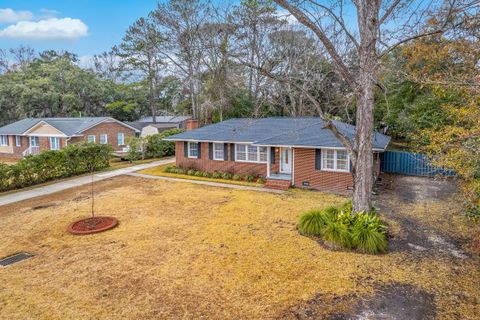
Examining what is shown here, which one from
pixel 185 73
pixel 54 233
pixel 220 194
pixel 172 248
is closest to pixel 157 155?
pixel 185 73

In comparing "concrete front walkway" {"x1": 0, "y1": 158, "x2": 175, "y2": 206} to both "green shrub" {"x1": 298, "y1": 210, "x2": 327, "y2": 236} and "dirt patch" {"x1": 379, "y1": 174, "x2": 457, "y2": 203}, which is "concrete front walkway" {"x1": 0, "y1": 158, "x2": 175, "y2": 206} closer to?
"green shrub" {"x1": 298, "y1": 210, "x2": 327, "y2": 236}

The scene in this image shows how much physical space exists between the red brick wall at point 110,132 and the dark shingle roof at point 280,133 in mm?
12674

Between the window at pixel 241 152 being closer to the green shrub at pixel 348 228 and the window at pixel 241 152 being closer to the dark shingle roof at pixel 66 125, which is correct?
the green shrub at pixel 348 228

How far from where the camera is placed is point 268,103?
3092 centimetres

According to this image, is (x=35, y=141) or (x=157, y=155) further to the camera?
(x=35, y=141)

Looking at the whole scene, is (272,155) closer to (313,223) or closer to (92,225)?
(313,223)

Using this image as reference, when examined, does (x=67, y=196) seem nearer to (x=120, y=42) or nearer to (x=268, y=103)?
(x=268, y=103)

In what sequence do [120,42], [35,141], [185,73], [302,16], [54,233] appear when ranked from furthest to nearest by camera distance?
1. [120,42]
2. [185,73]
3. [35,141]
4. [54,233]
5. [302,16]

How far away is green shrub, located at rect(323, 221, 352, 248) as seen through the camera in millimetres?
8664

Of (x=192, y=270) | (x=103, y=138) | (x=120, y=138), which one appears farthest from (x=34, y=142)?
(x=192, y=270)

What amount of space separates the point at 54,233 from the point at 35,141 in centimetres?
2486

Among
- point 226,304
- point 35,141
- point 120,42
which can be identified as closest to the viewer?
point 226,304

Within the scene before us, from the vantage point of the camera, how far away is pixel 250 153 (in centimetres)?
1822

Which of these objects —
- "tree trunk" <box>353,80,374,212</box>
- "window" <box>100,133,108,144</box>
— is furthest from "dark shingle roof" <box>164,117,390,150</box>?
"window" <box>100,133,108,144</box>
